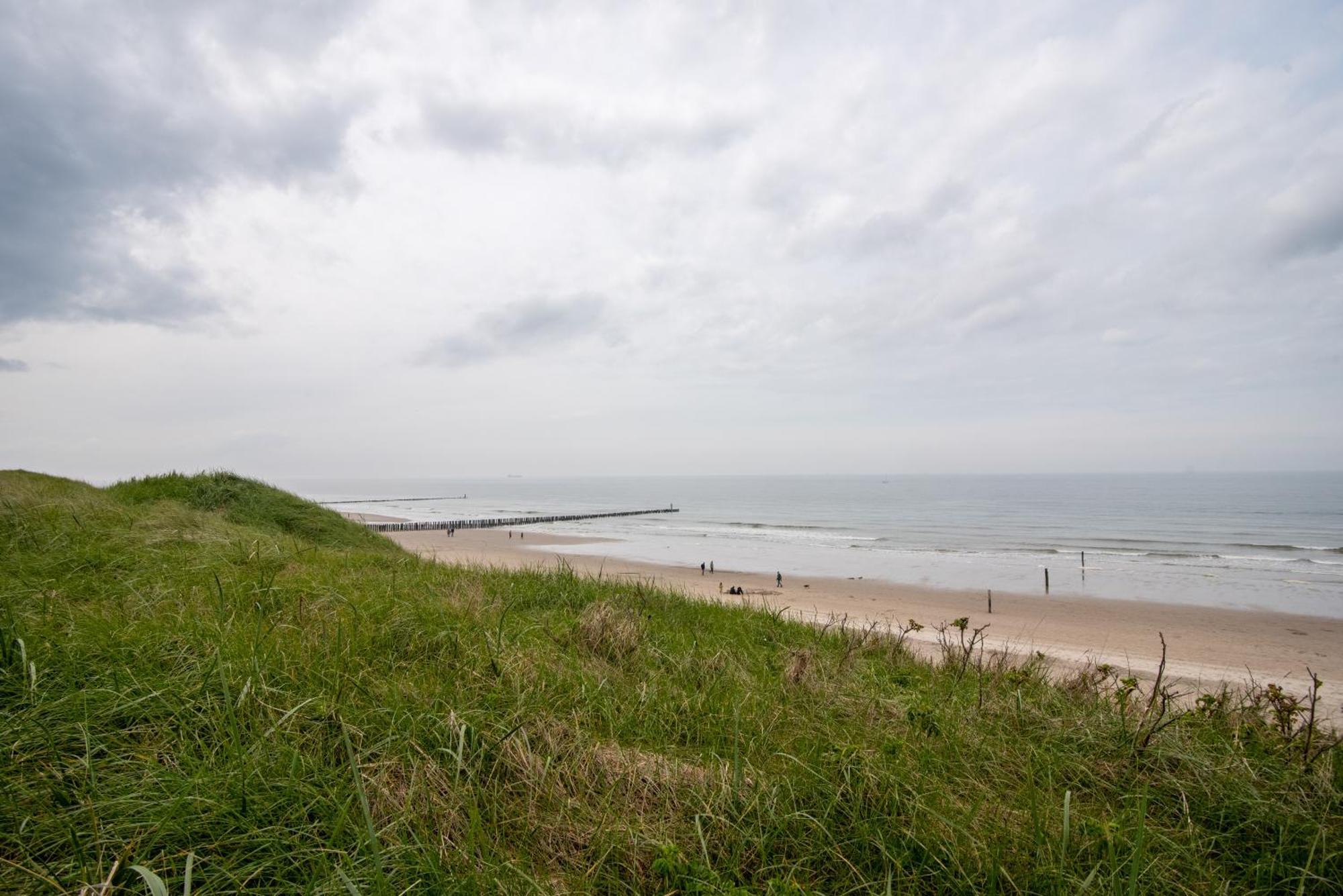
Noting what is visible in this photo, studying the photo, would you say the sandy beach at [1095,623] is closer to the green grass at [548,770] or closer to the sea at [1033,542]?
the sea at [1033,542]

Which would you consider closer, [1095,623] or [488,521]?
[1095,623]

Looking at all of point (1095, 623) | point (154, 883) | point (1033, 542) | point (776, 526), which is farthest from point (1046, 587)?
point (776, 526)

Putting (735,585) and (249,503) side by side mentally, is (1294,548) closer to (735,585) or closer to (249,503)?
(735,585)

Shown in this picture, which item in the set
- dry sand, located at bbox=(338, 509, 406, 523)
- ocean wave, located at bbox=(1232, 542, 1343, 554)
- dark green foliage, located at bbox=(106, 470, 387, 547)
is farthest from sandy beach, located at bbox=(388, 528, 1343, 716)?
dry sand, located at bbox=(338, 509, 406, 523)

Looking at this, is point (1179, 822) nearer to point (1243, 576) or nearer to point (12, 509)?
point (12, 509)

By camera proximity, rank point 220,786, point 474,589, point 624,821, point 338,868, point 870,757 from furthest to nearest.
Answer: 1. point 474,589
2. point 870,757
3. point 624,821
4. point 220,786
5. point 338,868

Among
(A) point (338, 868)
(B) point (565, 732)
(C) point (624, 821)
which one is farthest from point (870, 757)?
(A) point (338, 868)

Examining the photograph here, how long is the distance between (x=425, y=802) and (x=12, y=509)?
9.16 meters

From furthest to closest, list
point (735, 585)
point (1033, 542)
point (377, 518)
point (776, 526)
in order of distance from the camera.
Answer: point (377, 518) < point (776, 526) < point (1033, 542) < point (735, 585)

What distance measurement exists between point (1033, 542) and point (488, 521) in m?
50.2

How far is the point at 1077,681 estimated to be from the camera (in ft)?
20.1

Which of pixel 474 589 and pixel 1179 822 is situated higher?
pixel 474 589

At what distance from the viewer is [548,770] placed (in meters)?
3.05

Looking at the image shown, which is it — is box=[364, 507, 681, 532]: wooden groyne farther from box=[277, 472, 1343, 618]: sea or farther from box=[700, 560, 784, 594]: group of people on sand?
box=[700, 560, 784, 594]: group of people on sand
